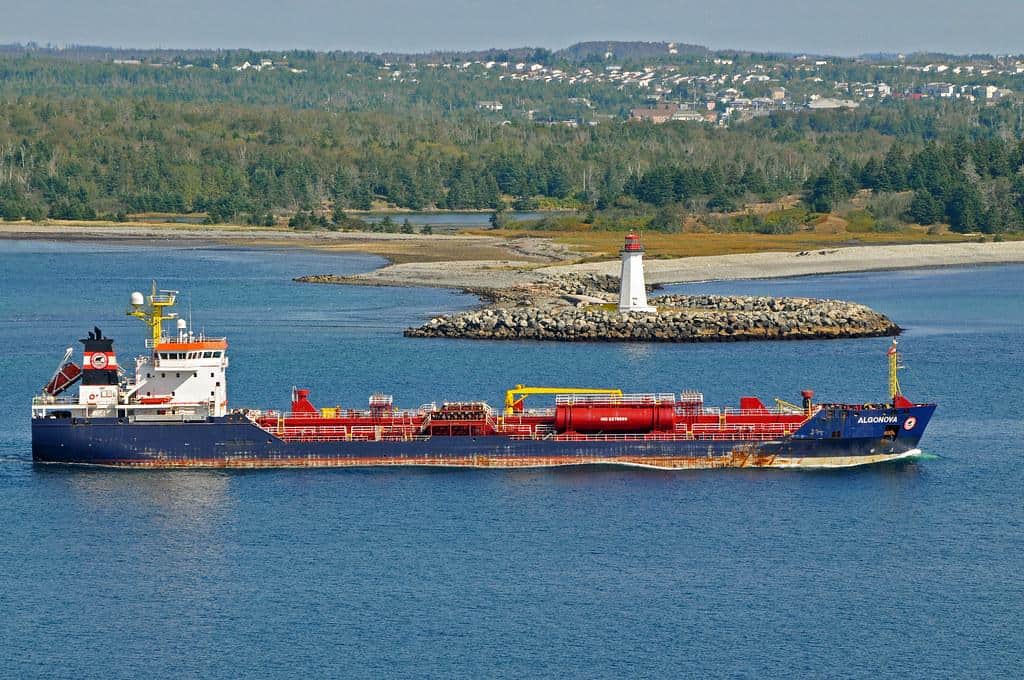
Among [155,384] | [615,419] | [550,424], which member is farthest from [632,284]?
[155,384]

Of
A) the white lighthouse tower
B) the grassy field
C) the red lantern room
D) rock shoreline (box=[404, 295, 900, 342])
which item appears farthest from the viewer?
the grassy field

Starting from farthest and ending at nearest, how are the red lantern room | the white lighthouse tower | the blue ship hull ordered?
the white lighthouse tower
the red lantern room
the blue ship hull

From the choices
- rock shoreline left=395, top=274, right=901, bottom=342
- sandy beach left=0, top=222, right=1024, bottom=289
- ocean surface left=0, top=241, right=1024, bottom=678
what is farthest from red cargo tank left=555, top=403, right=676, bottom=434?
sandy beach left=0, top=222, right=1024, bottom=289

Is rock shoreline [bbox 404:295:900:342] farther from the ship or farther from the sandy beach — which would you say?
the ship

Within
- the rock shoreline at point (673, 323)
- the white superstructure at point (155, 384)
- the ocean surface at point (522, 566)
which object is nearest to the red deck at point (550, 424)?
the ocean surface at point (522, 566)

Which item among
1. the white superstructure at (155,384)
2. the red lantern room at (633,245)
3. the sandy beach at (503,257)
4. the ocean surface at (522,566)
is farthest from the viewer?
the sandy beach at (503,257)

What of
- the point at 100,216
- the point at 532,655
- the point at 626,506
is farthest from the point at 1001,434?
the point at 100,216

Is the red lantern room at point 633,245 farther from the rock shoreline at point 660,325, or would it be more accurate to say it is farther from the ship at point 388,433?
the ship at point 388,433
